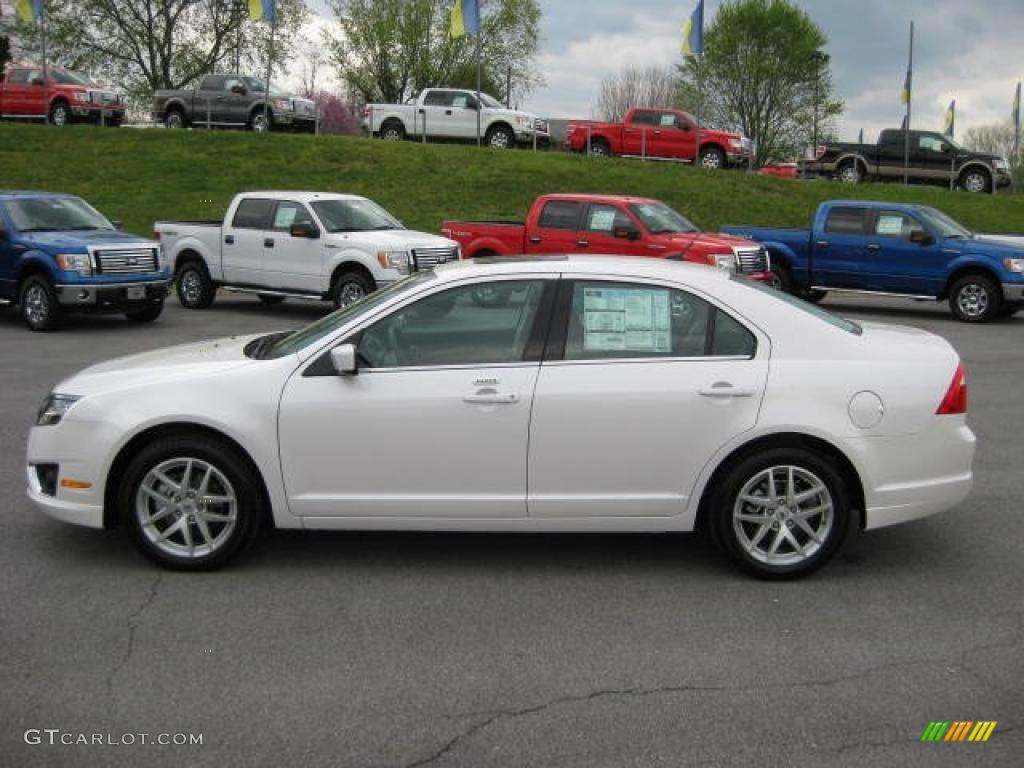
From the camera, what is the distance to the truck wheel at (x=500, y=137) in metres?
33.8

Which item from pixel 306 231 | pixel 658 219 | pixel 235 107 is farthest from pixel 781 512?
pixel 235 107

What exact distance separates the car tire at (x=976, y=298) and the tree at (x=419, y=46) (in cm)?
4804

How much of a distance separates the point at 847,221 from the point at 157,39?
43.1m

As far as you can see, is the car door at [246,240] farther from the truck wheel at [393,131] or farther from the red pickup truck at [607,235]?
the truck wheel at [393,131]

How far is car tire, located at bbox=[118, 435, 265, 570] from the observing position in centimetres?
528

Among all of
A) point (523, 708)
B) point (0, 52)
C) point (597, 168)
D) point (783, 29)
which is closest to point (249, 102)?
point (597, 168)

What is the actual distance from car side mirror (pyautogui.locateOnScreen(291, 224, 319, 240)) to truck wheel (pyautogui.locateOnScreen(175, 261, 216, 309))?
2.23 m

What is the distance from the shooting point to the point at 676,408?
17.0ft

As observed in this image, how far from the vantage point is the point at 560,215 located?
17312mm

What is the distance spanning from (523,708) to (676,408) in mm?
1741

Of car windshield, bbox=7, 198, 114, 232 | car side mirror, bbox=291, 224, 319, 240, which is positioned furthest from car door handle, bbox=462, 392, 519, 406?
car windshield, bbox=7, 198, 114, 232

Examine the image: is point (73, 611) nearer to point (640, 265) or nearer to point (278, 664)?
point (278, 664)

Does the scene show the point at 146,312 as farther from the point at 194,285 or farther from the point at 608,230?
the point at 608,230

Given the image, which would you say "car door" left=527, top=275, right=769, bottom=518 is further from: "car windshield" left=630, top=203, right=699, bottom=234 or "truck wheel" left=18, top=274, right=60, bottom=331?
"car windshield" left=630, top=203, right=699, bottom=234
